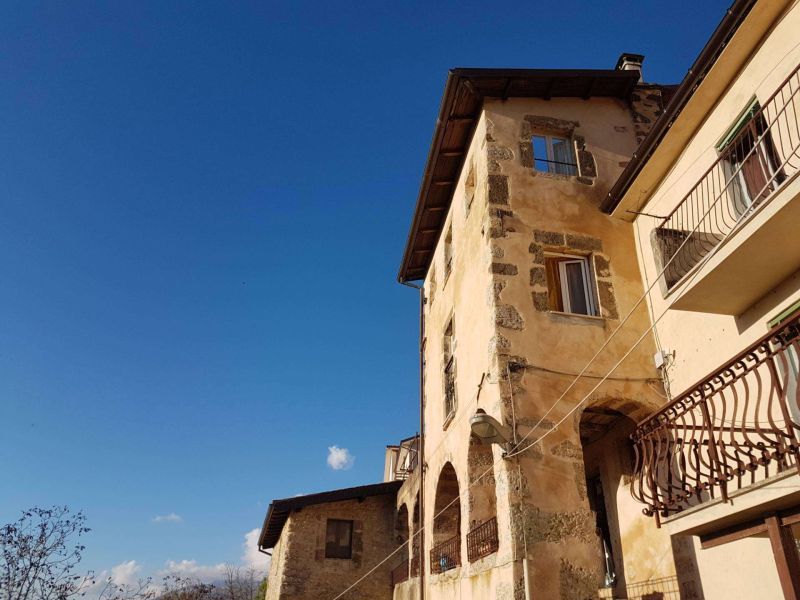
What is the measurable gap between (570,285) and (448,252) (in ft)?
14.6

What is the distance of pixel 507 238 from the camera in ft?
33.9

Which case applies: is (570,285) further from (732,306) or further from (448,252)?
(448,252)

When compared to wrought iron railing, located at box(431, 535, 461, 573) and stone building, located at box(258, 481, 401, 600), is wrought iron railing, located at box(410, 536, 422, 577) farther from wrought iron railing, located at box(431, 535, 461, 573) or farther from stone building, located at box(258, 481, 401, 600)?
stone building, located at box(258, 481, 401, 600)

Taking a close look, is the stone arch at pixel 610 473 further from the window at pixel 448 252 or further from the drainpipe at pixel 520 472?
the window at pixel 448 252

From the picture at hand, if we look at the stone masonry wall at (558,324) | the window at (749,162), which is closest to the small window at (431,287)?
the stone masonry wall at (558,324)

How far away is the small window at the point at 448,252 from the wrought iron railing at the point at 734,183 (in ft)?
17.3

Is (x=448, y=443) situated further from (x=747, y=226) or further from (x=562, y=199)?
(x=747, y=226)

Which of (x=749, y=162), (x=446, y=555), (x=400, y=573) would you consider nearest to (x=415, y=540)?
(x=400, y=573)

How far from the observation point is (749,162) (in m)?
8.00

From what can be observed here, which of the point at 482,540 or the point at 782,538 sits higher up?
the point at 482,540

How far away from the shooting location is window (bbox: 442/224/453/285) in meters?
14.1

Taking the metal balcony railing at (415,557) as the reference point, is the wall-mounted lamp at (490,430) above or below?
above

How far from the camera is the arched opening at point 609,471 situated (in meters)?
10.6

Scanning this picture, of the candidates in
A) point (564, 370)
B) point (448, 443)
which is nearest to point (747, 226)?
point (564, 370)
